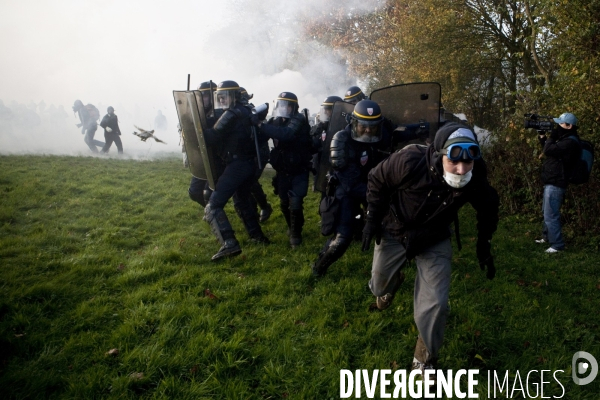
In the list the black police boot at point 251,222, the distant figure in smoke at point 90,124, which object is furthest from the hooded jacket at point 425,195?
the distant figure in smoke at point 90,124

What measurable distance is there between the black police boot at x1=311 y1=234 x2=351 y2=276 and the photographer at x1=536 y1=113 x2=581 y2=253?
3104 mm

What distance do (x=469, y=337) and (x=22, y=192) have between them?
A: 7.49m

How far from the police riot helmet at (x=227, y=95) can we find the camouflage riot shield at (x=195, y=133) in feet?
0.83

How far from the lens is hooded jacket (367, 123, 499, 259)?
260 centimetres

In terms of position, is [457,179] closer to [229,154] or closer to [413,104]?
[413,104]

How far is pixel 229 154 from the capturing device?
4.87 metres

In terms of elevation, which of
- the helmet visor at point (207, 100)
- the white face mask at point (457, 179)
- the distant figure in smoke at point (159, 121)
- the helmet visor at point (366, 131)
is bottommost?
the white face mask at point (457, 179)

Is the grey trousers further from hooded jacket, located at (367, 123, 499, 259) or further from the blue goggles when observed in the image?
the blue goggles

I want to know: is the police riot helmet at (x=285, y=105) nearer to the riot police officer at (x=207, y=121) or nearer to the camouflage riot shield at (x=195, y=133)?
the riot police officer at (x=207, y=121)

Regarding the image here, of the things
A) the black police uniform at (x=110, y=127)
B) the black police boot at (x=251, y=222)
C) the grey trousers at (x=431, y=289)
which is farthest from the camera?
the black police uniform at (x=110, y=127)

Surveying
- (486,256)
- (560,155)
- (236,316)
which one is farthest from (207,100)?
(560,155)

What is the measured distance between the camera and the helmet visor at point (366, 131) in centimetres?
419

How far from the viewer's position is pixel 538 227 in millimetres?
6324

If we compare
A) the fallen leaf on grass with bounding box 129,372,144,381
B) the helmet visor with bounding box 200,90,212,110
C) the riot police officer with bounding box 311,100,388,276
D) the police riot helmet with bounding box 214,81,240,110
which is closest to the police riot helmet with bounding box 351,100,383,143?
the riot police officer with bounding box 311,100,388,276
